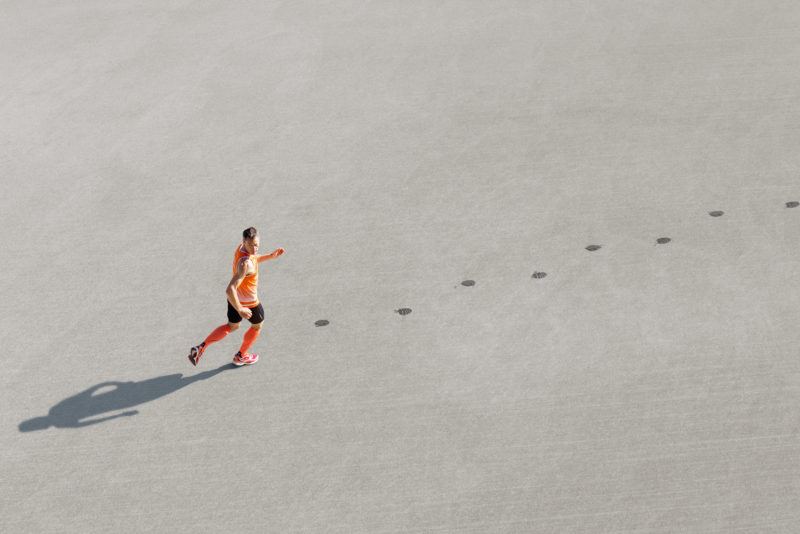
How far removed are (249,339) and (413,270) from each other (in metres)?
2.23

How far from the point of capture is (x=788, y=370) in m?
8.13

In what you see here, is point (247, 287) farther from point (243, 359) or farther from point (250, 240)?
point (243, 359)

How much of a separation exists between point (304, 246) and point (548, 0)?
899 centimetres

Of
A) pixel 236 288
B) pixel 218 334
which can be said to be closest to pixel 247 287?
pixel 236 288

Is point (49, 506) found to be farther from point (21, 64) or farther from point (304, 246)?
point (21, 64)

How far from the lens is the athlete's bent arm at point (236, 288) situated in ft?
27.7

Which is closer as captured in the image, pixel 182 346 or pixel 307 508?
pixel 307 508

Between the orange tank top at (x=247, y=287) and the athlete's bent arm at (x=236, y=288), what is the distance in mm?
78

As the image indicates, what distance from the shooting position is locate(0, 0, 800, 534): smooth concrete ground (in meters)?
7.34

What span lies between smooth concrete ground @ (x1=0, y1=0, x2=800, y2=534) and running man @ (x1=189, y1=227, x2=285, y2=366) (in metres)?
0.22

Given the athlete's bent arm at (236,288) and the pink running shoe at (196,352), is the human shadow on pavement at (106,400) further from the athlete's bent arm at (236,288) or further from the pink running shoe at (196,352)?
the athlete's bent arm at (236,288)

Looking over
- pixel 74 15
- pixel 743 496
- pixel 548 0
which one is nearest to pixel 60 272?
pixel 743 496

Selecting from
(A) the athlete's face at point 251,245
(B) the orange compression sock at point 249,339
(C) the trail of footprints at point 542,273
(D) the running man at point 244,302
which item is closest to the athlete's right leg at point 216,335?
(D) the running man at point 244,302

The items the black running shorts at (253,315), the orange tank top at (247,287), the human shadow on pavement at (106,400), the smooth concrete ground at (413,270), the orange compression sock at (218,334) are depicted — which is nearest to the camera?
the smooth concrete ground at (413,270)
